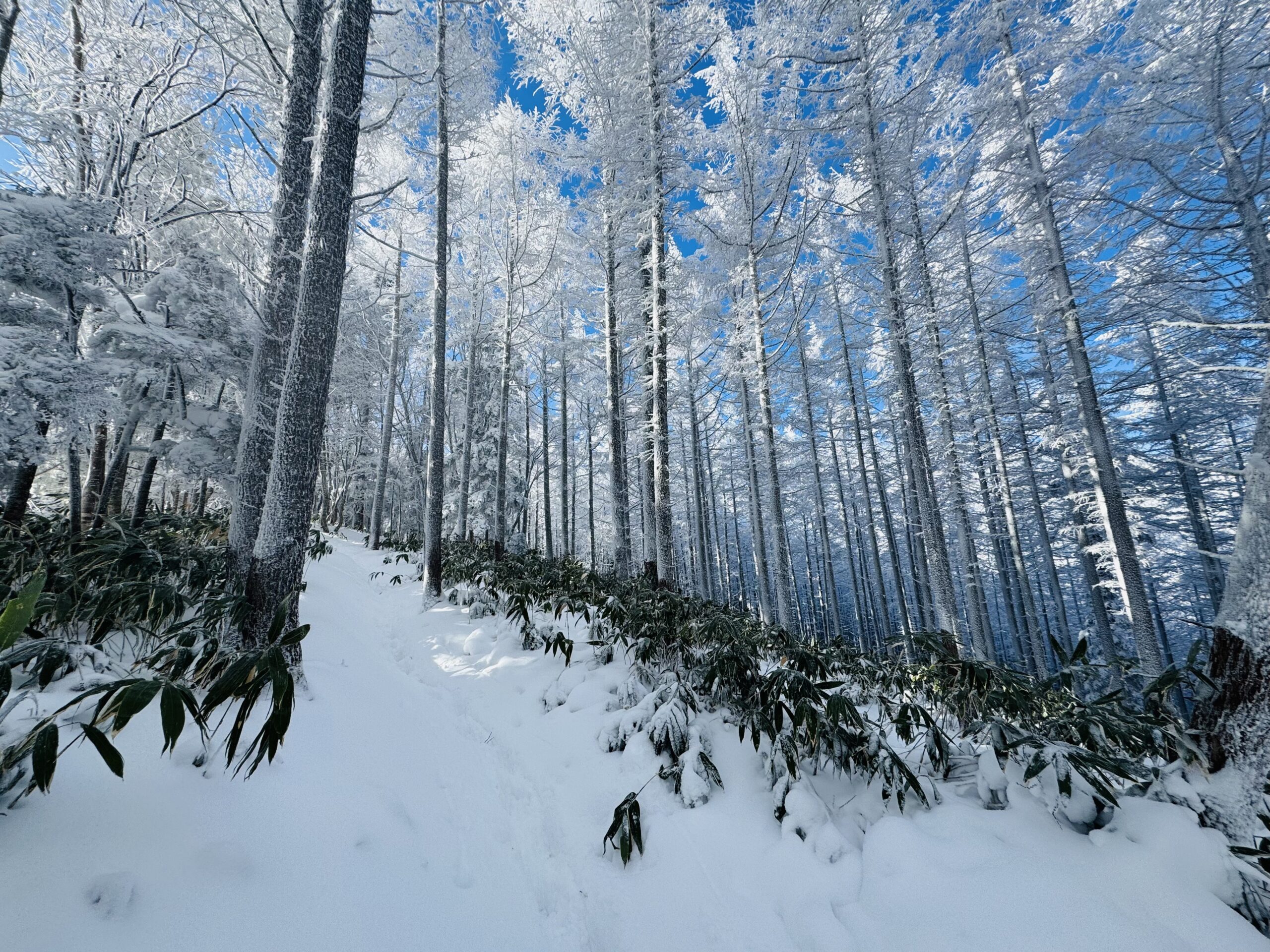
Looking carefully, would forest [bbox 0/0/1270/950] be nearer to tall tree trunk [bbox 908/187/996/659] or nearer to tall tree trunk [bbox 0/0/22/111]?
tall tree trunk [bbox 0/0/22/111]

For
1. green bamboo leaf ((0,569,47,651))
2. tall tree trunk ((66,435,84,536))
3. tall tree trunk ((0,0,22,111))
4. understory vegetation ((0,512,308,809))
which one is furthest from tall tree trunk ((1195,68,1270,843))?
tall tree trunk ((0,0,22,111))

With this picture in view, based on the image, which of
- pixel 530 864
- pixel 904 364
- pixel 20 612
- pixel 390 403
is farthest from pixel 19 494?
pixel 904 364

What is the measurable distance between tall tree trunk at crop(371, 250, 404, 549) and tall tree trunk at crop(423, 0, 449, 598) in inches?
206

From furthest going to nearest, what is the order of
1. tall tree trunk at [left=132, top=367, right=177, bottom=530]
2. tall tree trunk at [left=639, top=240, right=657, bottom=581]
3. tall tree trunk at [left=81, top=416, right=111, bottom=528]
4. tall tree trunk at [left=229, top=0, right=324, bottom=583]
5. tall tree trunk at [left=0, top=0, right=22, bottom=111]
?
tall tree trunk at [left=639, top=240, right=657, bottom=581] < tall tree trunk at [left=81, top=416, right=111, bottom=528] < tall tree trunk at [left=132, top=367, right=177, bottom=530] < tall tree trunk at [left=0, top=0, right=22, bottom=111] < tall tree trunk at [left=229, top=0, right=324, bottom=583]

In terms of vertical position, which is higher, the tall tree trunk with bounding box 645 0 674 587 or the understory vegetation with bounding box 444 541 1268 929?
the tall tree trunk with bounding box 645 0 674 587

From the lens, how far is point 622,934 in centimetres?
222

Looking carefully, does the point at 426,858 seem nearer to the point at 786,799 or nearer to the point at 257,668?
the point at 257,668

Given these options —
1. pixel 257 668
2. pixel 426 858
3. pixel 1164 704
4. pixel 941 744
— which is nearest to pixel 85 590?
pixel 257 668

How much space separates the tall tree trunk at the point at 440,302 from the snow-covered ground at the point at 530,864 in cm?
574

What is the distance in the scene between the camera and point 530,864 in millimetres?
2564

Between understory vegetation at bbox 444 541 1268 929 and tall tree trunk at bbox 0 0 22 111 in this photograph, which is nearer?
understory vegetation at bbox 444 541 1268 929

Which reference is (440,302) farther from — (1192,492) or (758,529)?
(1192,492)

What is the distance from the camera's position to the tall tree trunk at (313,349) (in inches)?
134

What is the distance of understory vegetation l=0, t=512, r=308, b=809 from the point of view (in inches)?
60.1
